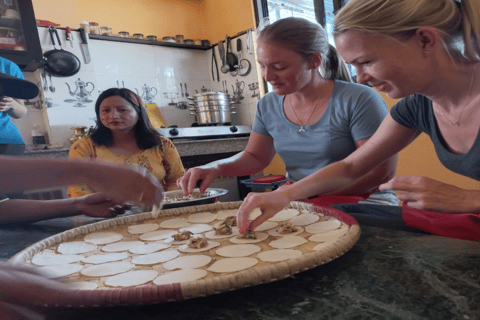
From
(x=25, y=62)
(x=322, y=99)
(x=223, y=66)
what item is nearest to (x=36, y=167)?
(x=322, y=99)

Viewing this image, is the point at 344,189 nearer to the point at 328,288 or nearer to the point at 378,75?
the point at 378,75

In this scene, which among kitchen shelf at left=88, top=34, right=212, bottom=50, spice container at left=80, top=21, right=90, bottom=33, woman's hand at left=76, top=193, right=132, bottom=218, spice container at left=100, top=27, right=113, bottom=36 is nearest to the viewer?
woman's hand at left=76, top=193, right=132, bottom=218

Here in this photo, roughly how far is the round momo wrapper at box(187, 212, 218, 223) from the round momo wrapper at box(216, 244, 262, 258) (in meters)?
0.28

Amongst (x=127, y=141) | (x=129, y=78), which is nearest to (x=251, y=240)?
(x=127, y=141)

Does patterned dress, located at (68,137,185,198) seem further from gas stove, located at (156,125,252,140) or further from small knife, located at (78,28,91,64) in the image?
small knife, located at (78,28,91,64)

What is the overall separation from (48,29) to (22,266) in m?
3.68

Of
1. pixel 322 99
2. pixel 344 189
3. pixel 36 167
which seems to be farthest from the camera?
pixel 322 99

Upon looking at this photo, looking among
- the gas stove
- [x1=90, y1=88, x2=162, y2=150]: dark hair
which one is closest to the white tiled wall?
the gas stove

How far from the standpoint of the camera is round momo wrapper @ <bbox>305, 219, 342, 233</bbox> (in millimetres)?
811

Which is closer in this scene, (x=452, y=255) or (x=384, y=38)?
(x=452, y=255)

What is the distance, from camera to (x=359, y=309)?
0.41 m

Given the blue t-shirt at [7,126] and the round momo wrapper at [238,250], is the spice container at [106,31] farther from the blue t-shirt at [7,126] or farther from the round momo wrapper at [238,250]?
the round momo wrapper at [238,250]

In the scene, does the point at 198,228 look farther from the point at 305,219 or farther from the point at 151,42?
the point at 151,42

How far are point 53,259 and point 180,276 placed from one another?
0.34 meters
